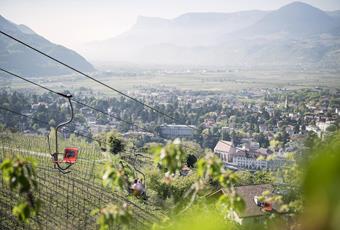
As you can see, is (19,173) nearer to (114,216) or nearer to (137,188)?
(114,216)

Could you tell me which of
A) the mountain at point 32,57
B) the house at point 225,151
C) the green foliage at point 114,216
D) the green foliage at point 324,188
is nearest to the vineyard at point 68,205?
the green foliage at point 114,216

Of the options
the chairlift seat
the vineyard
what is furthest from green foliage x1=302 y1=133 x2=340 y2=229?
the chairlift seat

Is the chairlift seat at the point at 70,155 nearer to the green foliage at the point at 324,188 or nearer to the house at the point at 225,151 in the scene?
the green foliage at the point at 324,188

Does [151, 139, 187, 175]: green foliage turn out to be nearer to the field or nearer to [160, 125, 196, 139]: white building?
[160, 125, 196, 139]: white building

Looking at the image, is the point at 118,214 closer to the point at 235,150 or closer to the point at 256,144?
the point at 235,150

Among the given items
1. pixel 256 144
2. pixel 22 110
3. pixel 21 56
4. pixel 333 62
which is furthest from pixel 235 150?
pixel 333 62

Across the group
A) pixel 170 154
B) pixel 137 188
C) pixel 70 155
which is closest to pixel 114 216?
pixel 170 154
